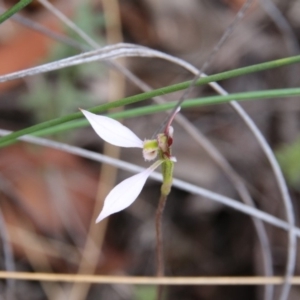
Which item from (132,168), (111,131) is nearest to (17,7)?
(111,131)

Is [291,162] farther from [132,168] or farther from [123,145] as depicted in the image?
[123,145]

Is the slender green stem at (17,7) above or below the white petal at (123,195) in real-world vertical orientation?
above

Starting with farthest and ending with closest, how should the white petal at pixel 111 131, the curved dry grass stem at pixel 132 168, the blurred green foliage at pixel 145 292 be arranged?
the blurred green foliage at pixel 145 292
the curved dry grass stem at pixel 132 168
the white petal at pixel 111 131

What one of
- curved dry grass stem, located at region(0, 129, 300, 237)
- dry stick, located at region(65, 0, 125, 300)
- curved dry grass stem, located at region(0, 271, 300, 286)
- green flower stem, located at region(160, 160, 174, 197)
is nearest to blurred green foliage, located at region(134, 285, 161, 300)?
dry stick, located at region(65, 0, 125, 300)

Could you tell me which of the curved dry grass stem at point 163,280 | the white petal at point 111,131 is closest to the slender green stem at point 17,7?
the white petal at point 111,131

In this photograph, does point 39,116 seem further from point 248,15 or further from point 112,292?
point 248,15

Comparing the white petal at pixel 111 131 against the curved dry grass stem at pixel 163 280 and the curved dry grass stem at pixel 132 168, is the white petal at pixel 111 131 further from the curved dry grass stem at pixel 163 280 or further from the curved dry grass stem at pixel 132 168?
the curved dry grass stem at pixel 163 280
